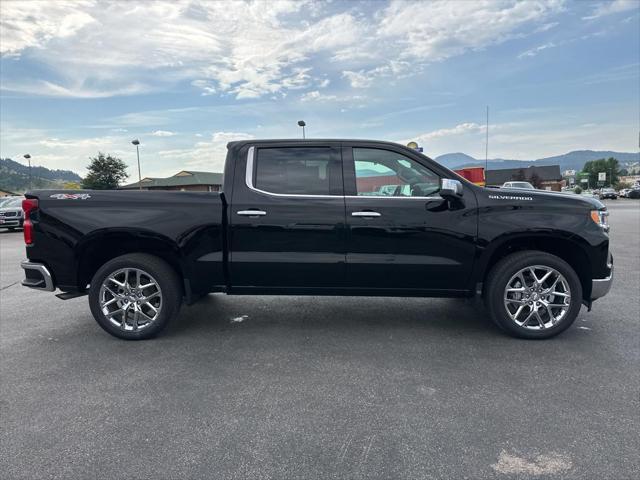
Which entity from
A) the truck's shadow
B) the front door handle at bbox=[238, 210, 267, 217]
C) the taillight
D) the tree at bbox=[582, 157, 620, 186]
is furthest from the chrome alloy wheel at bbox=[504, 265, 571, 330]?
the tree at bbox=[582, 157, 620, 186]

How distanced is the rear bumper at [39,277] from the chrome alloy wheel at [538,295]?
449cm

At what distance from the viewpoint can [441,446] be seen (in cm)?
259

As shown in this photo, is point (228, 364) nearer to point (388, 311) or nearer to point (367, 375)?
point (367, 375)

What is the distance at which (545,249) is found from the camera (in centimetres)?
445

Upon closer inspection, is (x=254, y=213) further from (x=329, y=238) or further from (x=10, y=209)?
(x=10, y=209)

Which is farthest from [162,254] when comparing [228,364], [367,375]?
[367,375]

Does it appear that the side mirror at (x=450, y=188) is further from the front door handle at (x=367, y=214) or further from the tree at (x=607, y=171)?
the tree at (x=607, y=171)

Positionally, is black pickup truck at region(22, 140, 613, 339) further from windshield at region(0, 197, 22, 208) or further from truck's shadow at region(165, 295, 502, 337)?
windshield at region(0, 197, 22, 208)

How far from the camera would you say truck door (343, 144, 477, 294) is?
4215 mm

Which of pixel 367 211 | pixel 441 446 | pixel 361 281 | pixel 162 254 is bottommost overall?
pixel 441 446

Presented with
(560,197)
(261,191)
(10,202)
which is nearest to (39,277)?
(261,191)

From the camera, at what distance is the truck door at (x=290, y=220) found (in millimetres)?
4262

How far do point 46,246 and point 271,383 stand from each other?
9.06ft

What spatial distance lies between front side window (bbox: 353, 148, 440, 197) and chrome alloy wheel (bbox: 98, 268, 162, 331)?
2.30 m
